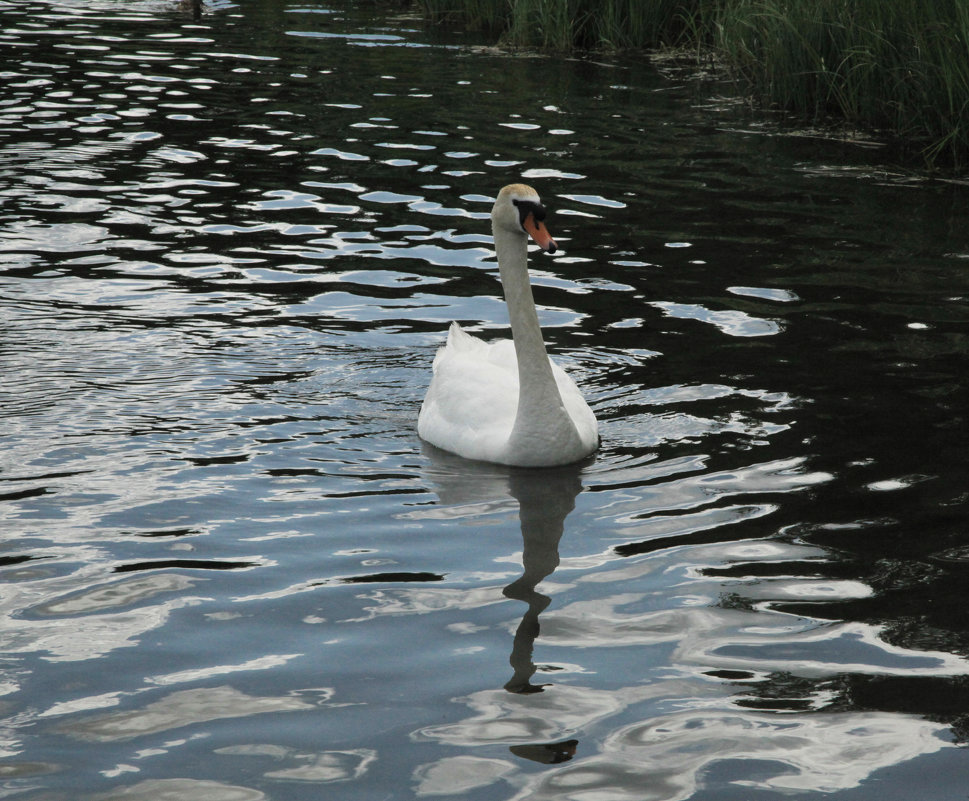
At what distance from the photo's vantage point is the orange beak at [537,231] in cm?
577

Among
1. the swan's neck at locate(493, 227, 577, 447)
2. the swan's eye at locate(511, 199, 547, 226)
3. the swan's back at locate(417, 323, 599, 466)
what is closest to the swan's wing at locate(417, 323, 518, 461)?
the swan's back at locate(417, 323, 599, 466)

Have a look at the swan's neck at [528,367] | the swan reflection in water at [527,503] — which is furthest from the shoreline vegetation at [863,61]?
the swan reflection in water at [527,503]

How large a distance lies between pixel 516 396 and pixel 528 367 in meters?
0.45

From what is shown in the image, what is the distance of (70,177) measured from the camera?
38.8ft

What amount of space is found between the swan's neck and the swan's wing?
187mm

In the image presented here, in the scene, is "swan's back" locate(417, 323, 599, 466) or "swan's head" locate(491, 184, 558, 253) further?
"swan's back" locate(417, 323, 599, 466)

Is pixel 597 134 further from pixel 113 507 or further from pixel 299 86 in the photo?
pixel 113 507

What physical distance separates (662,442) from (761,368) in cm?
120

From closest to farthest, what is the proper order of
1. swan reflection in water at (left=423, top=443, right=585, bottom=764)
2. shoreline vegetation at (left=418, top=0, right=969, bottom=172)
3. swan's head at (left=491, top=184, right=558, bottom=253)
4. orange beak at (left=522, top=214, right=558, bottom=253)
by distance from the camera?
1. swan reflection in water at (left=423, top=443, right=585, bottom=764)
2. orange beak at (left=522, top=214, right=558, bottom=253)
3. swan's head at (left=491, top=184, right=558, bottom=253)
4. shoreline vegetation at (left=418, top=0, right=969, bottom=172)

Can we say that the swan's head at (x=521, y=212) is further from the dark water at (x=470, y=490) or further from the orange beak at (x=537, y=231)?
the dark water at (x=470, y=490)

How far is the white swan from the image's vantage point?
19.8 feet

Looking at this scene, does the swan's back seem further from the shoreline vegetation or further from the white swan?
the shoreline vegetation

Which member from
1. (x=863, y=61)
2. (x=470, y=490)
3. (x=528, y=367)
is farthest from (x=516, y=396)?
(x=863, y=61)

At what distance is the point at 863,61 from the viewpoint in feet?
39.6
